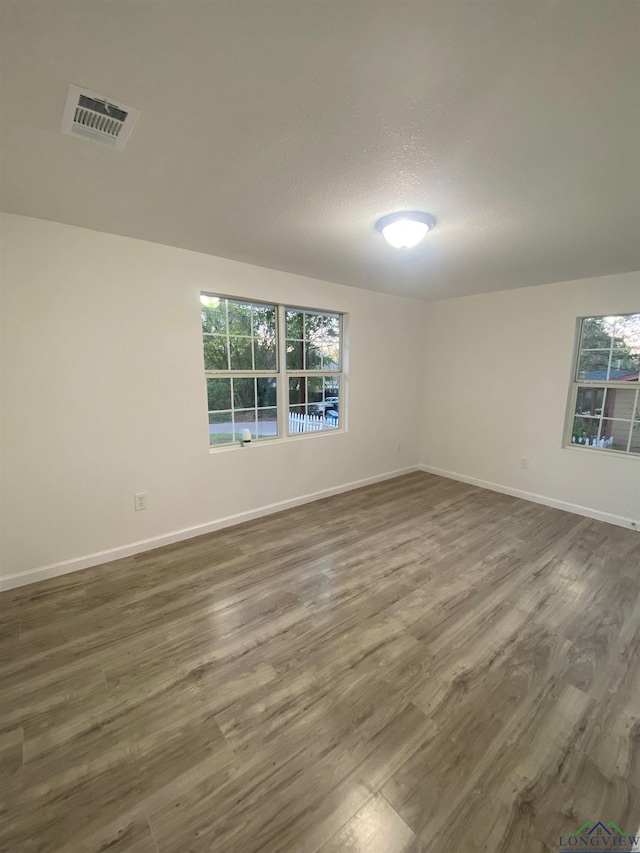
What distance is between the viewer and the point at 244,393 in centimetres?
325

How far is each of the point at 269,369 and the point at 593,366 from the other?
131 inches

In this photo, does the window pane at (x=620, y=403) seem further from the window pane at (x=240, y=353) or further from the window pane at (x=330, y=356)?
the window pane at (x=240, y=353)

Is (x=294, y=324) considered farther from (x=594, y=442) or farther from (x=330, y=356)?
(x=594, y=442)

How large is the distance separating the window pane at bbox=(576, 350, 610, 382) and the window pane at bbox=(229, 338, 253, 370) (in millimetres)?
3422

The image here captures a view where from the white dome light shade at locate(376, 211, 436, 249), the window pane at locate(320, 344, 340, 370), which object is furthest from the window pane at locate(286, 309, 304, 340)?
the white dome light shade at locate(376, 211, 436, 249)

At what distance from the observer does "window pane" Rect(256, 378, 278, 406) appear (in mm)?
3365

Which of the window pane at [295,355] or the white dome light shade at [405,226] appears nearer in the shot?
the white dome light shade at [405,226]

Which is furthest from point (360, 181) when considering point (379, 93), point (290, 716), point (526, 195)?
point (290, 716)

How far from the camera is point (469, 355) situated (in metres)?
4.36

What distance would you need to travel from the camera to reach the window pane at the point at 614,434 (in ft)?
10.9

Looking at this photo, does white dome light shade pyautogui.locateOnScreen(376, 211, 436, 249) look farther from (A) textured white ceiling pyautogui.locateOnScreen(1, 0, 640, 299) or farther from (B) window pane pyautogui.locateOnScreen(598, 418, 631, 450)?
(B) window pane pyautogui.locateOnScreen(598, 418, 631, 450)

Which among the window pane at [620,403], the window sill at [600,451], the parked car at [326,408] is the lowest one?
the window sill at [600,451]

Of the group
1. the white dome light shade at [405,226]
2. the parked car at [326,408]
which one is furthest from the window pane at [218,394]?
the white dome light shade at [405,226]

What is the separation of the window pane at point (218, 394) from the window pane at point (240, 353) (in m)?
0.18
